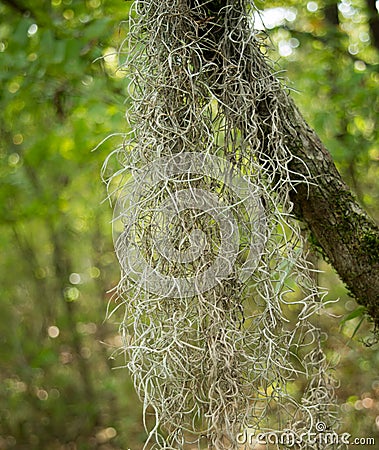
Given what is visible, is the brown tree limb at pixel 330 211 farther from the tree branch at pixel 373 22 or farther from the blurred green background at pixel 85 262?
the tree branch at pixel 373 22

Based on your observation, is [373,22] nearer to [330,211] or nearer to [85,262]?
[330,211]

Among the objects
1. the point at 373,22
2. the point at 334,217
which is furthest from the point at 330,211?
the point at 373,22

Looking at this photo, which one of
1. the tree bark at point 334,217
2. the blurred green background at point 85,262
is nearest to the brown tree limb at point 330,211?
the tree bark at point 334,217

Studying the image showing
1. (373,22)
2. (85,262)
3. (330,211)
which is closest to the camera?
(330,211)

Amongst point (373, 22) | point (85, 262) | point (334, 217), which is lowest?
point (85, 262)

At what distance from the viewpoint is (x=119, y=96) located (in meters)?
1.82

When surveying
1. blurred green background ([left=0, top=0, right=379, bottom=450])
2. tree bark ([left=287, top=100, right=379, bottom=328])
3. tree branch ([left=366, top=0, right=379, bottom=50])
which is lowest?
blurred green background ([left=0, top=0, right=379, bottom=450])

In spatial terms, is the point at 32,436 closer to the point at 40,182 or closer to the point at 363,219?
the point at 40,182

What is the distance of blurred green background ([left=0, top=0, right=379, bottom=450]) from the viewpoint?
230 centimetres

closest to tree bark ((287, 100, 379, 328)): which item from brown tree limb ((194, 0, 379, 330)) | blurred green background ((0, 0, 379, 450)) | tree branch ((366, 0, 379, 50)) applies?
brown tree limb ((194, 0, 379, 330))

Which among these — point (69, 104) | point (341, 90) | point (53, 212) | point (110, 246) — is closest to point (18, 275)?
point (110, 246)

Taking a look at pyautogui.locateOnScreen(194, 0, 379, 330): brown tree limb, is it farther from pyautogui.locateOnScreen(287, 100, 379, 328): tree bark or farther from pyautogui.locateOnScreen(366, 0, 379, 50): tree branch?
pyautogui.locateOnScreen(366, 0, 379, 50): tree branch

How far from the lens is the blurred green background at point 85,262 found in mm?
2305

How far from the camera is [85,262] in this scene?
344 centimetres
